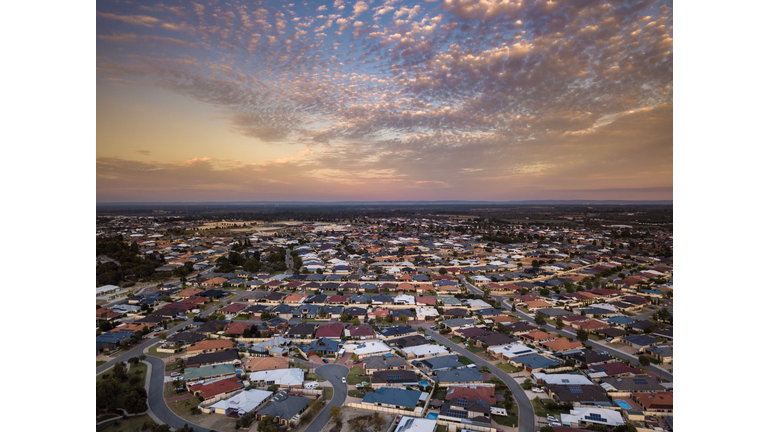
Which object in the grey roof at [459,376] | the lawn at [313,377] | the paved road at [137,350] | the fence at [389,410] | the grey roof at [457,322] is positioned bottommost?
the paved road at [137,350]

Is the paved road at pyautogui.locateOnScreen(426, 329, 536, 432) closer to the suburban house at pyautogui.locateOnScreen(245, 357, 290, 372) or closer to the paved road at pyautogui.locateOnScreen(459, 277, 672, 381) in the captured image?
the paved road at pyautogui.locateOnScreen(459, 277, 672, 381)

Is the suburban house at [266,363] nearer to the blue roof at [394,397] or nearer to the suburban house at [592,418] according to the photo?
the blue roof at [394,397]

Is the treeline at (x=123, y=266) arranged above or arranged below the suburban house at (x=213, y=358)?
above

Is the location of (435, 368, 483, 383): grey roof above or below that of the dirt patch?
above

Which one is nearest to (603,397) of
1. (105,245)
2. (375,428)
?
(375,428)

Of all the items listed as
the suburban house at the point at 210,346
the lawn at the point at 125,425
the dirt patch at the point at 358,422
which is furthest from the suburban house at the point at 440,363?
the lawn at the point at 125,425

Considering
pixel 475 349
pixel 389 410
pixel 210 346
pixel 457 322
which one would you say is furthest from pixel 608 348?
pixel 210 346

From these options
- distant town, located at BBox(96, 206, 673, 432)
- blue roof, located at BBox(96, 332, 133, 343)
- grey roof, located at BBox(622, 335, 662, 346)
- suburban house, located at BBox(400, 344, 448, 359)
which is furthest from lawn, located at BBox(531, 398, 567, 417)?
blue roof, located at BBox(96, 332, 133, 343)
